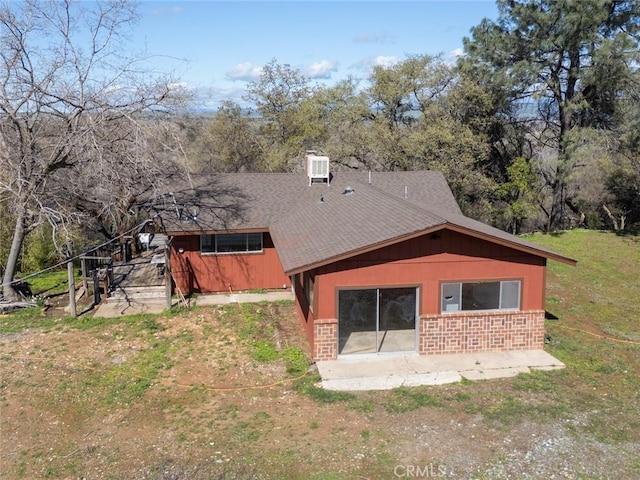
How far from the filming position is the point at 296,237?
14266mm

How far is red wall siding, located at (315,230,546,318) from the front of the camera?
1162cm

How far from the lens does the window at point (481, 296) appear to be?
12.2 m

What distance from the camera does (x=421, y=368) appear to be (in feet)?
37.5

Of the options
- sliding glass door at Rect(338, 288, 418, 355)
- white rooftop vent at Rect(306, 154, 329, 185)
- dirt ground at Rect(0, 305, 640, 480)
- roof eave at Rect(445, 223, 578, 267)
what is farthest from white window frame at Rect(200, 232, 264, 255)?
roof eave at Rect(445, 223, 578, 267)

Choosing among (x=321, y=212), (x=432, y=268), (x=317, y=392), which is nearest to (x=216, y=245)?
(x=321, y=212)

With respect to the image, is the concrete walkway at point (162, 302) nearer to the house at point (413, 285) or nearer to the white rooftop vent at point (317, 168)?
the house at point (413, 285)

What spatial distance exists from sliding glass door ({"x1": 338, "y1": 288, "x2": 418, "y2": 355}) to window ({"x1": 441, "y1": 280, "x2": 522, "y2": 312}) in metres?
0.80

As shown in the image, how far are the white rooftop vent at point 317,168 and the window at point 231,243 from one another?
3.71m

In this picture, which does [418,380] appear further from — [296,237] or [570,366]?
[296,237]

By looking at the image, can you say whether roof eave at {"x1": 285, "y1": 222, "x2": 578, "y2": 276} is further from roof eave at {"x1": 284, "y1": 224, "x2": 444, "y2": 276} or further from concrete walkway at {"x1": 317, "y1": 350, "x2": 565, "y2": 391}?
concrete walkway at {"x1": 317, "y1": 350, "x2": 565, "y2": 391}

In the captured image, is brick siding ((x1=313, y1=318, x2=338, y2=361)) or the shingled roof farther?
the shingled roof

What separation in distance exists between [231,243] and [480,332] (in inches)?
332

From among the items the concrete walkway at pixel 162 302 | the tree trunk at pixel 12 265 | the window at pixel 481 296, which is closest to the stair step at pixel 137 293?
the concrete walkway at pixel 162 302

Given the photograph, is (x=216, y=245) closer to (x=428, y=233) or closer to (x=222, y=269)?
(x=222, y=269)
